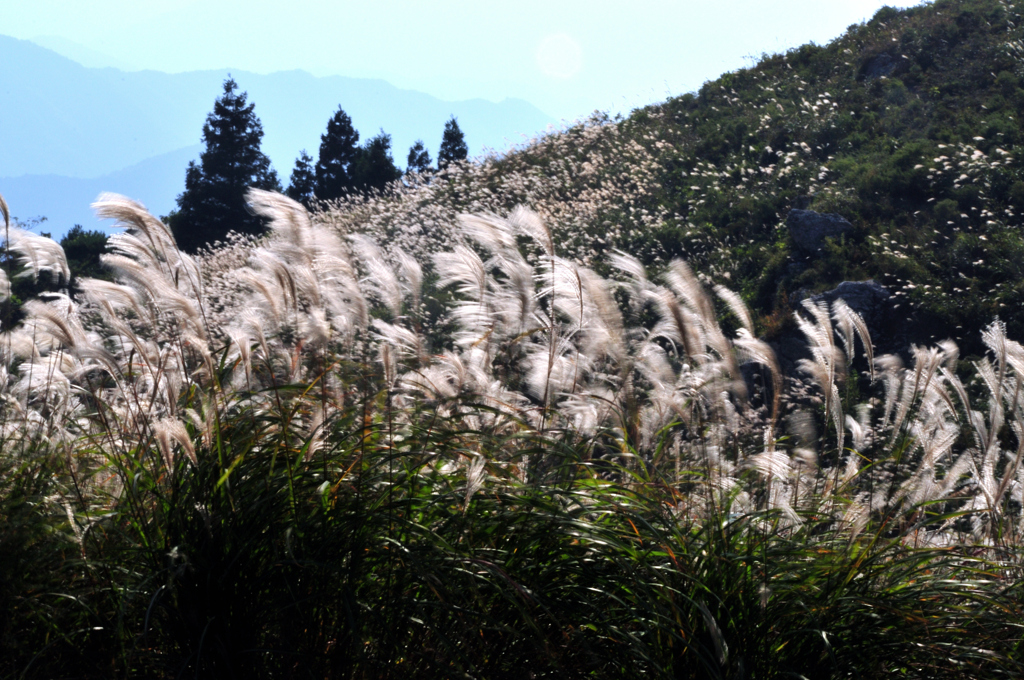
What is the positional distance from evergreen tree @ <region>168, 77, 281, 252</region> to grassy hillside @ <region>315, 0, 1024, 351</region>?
8.55 meters

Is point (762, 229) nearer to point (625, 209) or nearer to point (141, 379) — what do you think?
point (625, 209)

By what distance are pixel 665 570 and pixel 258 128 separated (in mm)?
25734

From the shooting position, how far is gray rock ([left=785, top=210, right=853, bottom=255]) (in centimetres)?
1073

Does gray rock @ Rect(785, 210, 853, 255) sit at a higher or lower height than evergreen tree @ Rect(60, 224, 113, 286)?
higher

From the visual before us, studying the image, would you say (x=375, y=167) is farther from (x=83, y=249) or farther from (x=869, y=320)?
(x=869, y=320)

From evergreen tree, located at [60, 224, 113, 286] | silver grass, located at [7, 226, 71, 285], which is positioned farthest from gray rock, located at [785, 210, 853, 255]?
evergreen tree, located at [60, 224, 113, 286]

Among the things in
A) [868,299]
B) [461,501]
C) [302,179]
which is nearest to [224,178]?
[302,179]

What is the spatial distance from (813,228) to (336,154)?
18.8 metres

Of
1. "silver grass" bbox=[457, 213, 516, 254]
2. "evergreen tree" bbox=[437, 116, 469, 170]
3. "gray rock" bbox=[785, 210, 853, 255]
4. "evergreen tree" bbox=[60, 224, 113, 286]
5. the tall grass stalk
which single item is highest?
"evergreen tree" bbox=[437, 116, 469, 170]

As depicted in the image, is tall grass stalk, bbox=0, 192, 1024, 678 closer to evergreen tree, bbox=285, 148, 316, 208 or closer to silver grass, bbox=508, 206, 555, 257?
silver grass, bbox=508, 206, 555, 257

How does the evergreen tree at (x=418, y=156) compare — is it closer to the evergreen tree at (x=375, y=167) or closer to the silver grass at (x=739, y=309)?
the evergreen tree at (x=375, y=167)

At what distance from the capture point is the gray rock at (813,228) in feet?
35.2

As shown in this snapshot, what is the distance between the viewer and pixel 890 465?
4031 mm

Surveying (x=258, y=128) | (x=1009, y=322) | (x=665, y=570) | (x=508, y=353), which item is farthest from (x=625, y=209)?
(x=258, y=128)
